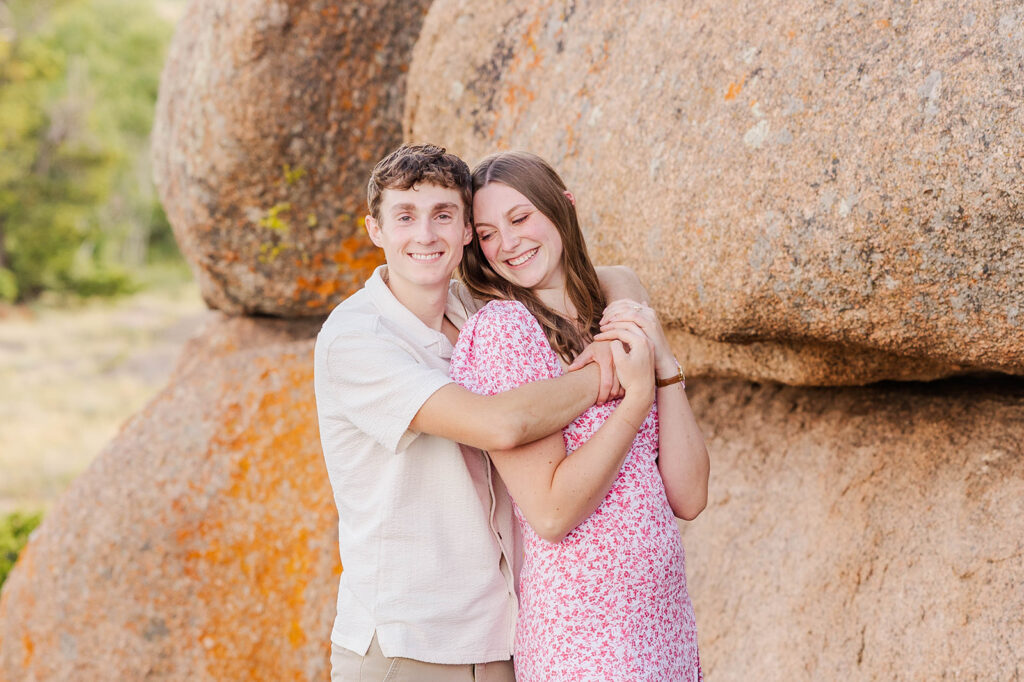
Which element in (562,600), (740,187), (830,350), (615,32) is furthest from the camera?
(615,32)

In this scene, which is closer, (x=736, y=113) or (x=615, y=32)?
(x=736, y=113)

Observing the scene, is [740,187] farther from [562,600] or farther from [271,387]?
[271,387]

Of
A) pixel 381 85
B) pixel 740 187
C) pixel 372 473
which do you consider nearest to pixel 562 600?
pixel 372 473

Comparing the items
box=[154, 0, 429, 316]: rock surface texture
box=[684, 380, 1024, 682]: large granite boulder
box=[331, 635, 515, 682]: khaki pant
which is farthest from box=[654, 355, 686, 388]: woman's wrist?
box=[154, 0, 429, 316]: rock surface texture

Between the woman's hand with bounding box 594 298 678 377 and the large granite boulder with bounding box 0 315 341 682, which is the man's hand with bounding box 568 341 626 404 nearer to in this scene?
the woman's hand with bounding box 594 298 678 377

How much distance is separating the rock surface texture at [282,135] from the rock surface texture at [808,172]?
149cm

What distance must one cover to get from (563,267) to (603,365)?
427 millimetres

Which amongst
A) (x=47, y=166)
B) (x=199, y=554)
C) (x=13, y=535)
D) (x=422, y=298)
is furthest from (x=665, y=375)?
(x=47, y=166)

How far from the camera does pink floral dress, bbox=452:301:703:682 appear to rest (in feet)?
7.81

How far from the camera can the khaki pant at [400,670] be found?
2.51 meters

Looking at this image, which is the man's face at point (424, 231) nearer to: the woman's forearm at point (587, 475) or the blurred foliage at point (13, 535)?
the woman's forearm at point (587, 475)

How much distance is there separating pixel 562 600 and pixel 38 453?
460 inches

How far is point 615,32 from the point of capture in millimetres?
3707

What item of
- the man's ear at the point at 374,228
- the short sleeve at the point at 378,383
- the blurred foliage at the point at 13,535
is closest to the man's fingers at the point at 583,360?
the short sleeve at the point at 378,383
